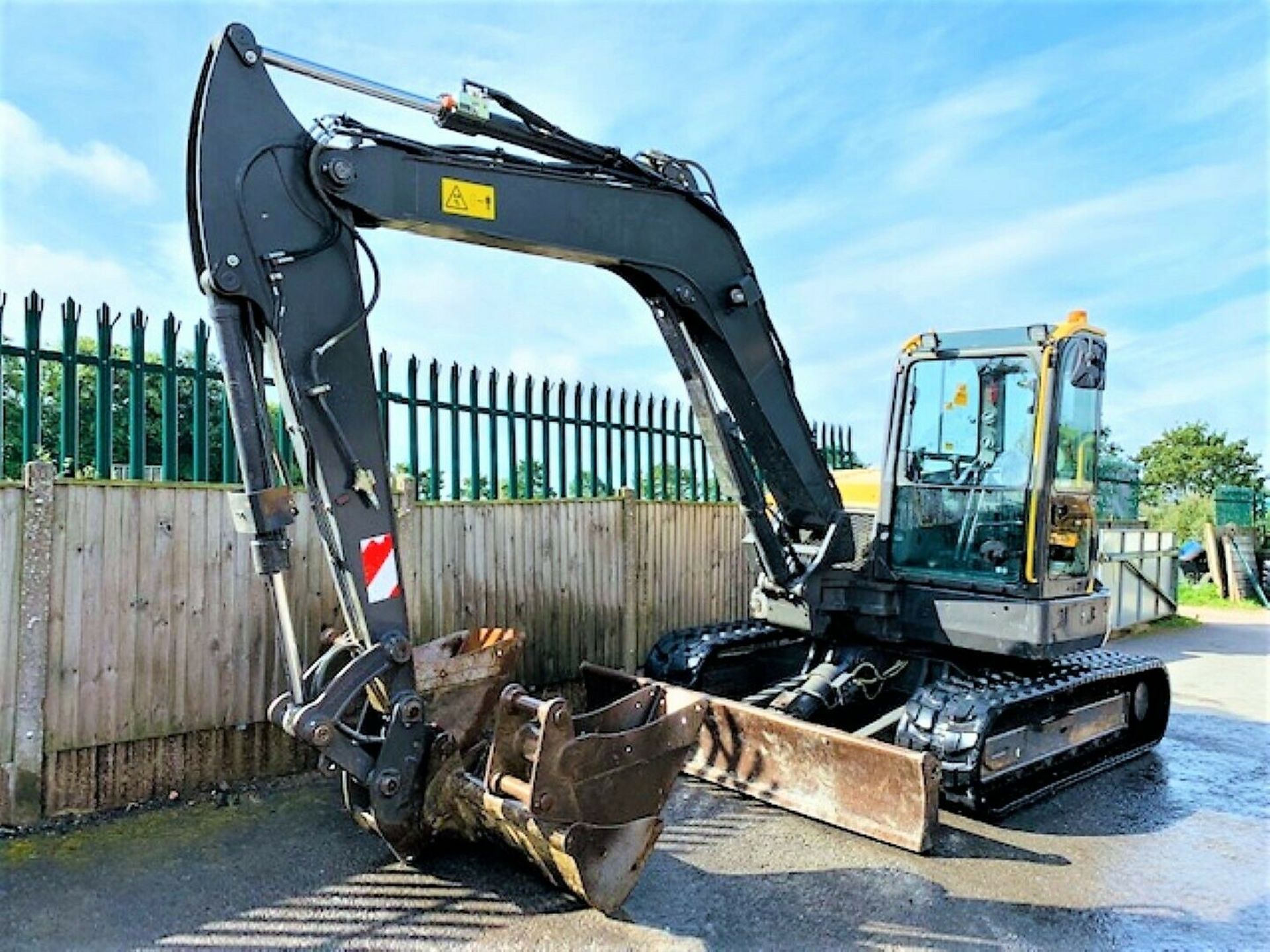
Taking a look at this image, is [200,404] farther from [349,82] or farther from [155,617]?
[349,82]

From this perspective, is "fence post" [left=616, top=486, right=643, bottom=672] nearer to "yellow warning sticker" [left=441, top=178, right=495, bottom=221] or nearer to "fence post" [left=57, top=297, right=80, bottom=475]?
"yellow warning sticker" [left=441, top=178, right=495, bottom=221]

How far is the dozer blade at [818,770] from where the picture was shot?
14.0 ft

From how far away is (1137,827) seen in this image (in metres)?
4.89

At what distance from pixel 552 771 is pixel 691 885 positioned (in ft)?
3.26

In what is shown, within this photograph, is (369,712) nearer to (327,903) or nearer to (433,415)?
(327,903)

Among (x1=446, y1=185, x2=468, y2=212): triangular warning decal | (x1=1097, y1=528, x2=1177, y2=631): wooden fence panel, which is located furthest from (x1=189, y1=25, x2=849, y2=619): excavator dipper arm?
(x1=1097, y1=528, x2=1177, y2=631): wooden fence panel

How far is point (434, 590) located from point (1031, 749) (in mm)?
3656

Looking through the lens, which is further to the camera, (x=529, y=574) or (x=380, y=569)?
(x=529, y=574)

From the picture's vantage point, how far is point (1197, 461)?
119 feet

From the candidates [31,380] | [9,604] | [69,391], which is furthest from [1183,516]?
[9,604]

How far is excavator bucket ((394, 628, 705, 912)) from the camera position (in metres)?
3.49

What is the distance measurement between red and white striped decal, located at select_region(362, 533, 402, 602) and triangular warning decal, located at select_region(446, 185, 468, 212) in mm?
1463

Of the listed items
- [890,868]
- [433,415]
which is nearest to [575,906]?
[890,868]

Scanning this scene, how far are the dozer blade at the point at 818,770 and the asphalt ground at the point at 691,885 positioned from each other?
119mm
